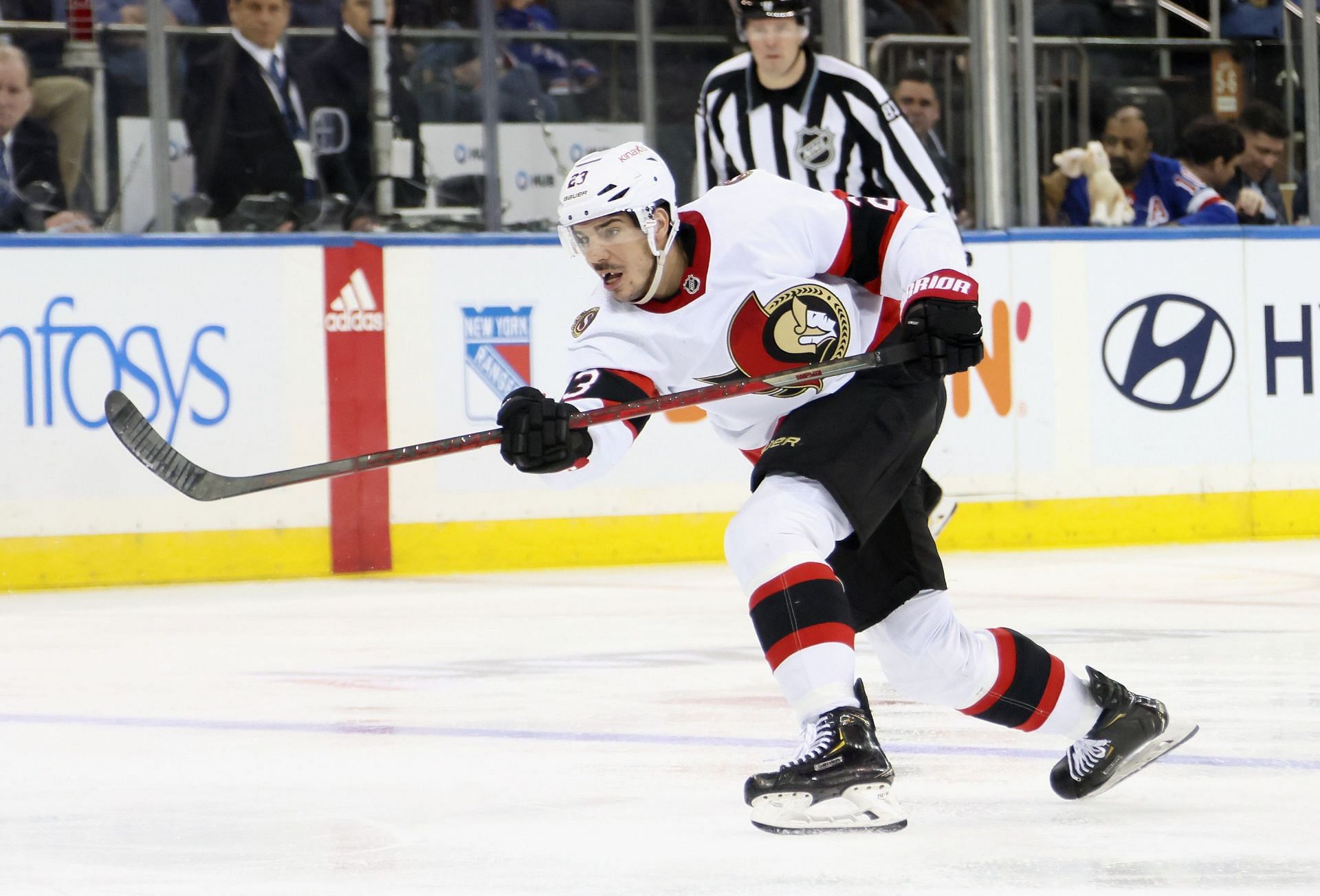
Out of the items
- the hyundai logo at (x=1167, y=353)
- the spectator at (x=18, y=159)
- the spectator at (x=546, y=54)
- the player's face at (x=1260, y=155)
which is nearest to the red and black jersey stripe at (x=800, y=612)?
the spectator at (x=18, y=159)

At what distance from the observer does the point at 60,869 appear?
2.43 m

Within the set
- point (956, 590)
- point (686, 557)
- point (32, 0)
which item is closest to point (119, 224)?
point (32, 0)

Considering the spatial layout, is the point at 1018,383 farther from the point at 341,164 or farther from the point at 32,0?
the point at 32,0

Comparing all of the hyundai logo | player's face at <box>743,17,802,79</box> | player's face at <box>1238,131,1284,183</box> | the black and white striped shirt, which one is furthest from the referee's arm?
player's face at <box>1238,131,1284,183</box>

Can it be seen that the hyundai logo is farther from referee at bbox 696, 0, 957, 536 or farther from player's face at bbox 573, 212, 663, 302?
player's face at bbox 573, 212, 663, 302

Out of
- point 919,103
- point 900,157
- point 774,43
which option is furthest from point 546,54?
point 900,157

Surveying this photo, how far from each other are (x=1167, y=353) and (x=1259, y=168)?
0.92 meters

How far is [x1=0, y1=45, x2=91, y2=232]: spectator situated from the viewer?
6.20 m

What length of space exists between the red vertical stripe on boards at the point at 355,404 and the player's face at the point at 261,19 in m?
0.70

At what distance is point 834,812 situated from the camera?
245 cm

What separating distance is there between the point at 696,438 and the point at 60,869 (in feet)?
14.2

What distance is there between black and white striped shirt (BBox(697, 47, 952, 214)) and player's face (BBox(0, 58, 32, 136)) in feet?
8.40

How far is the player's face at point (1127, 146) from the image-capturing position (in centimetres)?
729

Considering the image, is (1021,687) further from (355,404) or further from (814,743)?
(355,404)
